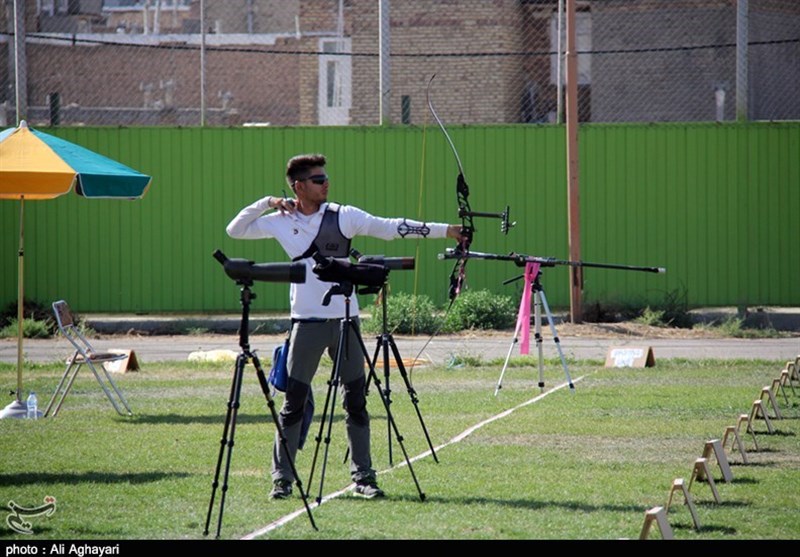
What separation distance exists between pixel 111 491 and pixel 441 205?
13.1 m

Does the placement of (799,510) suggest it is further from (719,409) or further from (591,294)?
(591,294)

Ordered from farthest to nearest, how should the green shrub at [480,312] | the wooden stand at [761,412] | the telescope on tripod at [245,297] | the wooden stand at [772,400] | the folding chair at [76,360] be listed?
the green shrub at [480,312] → the folding chair at [76,360] → the wooden stand at [772,400] → the wooden stand at [761,412] → the telescope on tripod at [245,297]

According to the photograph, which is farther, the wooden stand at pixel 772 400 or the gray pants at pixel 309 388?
the wooden stand at pixel 772 400

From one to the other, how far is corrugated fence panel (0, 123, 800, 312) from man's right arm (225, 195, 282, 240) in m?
12.1

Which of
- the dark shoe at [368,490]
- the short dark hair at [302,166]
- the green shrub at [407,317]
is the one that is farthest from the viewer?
the green shrub at [407,317]

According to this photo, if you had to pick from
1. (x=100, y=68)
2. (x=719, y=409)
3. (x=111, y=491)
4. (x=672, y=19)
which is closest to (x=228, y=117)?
(x=100, y=68)

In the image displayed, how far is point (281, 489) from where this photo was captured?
8633 millimetres

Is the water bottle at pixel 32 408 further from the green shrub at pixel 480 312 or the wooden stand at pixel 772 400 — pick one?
the green shrub at pixel 480 312

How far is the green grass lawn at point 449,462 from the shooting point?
7789 mm

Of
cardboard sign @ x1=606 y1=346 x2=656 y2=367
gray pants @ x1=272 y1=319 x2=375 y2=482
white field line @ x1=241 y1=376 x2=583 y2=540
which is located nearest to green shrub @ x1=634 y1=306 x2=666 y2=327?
cardboard sign @ x1=606 y1=346 x2=656 y2=367

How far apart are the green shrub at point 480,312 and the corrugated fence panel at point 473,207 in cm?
117

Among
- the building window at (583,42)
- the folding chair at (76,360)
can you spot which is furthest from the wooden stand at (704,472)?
the building window at (583,42)

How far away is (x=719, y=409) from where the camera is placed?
1257 centimetres

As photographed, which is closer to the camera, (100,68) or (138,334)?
(138,334)
